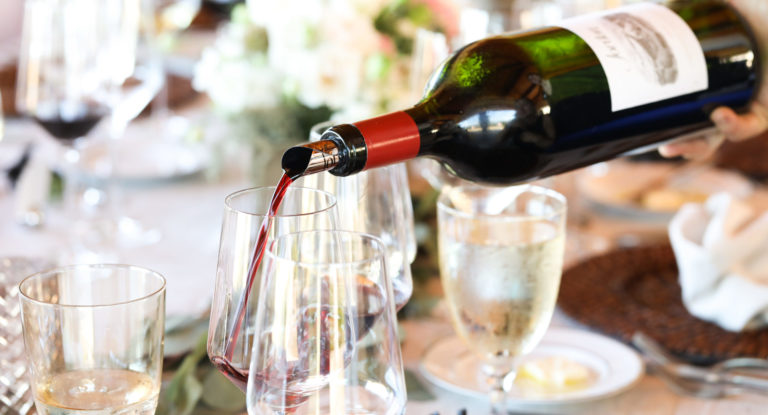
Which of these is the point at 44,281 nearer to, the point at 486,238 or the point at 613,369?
the point at 486,238

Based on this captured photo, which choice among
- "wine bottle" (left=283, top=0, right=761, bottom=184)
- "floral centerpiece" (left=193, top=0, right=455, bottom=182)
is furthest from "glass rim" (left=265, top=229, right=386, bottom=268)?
"floral centerpiece" (left=193, top=0, right=455, bottom=182)

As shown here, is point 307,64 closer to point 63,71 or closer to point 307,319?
point 63,71

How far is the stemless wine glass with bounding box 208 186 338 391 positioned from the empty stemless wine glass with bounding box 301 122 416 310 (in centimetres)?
11

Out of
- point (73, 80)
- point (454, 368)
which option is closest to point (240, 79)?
point (73, 80)

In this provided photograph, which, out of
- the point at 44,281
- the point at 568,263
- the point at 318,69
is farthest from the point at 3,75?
the point at 44,281

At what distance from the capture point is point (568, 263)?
4.58ft

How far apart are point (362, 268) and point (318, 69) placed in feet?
2.85

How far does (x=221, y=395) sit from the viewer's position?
0.91m

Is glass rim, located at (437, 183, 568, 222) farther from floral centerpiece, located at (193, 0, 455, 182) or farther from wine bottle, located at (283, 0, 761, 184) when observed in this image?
floral centerpiece, located at (193, 0, 455, 182)

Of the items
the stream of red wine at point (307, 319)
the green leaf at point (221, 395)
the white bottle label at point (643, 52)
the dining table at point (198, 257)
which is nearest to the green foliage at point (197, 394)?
the green leaf at point (221, 395)

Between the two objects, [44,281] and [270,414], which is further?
[44,281]

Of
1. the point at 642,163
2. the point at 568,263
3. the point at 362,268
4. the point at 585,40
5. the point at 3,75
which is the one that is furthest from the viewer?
the point at 3,75

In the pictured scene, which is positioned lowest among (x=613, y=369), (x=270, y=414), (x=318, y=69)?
(x=613, y=369)

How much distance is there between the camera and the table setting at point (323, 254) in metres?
0.63
